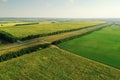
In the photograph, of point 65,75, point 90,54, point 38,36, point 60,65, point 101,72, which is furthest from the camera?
point 38,36

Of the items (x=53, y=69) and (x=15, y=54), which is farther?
(x=15, y=54)

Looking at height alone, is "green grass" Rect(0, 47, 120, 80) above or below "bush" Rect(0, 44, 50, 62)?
below

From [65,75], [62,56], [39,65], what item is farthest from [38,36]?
[65,75]

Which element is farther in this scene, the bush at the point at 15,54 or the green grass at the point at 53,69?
the bush at the point at 15,54

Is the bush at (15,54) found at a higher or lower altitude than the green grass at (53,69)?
higher

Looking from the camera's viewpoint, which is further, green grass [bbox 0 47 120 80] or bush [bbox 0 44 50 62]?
bush [bbox 0 44 50 62]

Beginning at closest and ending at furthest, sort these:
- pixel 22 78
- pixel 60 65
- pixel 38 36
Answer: pixel 22 78
pixel 60 65
pixel 38 36

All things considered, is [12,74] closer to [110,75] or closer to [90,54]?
[110,75]

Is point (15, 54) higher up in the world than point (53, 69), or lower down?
higher up
